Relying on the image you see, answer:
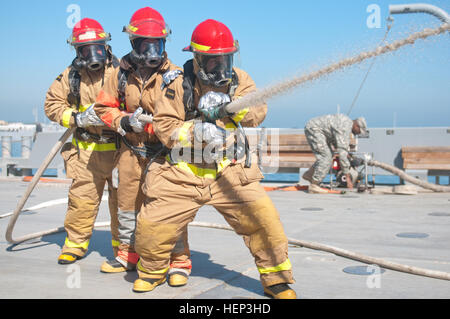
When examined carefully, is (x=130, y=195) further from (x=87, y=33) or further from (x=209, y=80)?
(x=87, y=33)

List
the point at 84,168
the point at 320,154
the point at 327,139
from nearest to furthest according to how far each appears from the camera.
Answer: the point at 84,168 < the point at 320,154 < the point at 327,139

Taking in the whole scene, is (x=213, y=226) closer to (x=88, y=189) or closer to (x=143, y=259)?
(x=88, y=189)

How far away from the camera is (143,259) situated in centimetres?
360

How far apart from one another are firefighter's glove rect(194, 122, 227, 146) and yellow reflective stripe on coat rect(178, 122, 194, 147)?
0.20 ft

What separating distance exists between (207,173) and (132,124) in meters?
0.65

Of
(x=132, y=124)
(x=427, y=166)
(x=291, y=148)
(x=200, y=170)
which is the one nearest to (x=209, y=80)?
(x=200, y=170)

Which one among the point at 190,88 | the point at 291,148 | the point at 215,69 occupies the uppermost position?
the point at 215,69

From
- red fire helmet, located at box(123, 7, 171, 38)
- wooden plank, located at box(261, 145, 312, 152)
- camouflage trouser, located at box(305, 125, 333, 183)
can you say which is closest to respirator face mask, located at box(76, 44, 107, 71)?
red fire helmet, located at box(123, 7, 171, 38)

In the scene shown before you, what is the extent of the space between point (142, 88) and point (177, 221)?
1.05 meters

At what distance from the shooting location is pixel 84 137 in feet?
15.1

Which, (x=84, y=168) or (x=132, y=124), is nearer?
(x=132, y=124)

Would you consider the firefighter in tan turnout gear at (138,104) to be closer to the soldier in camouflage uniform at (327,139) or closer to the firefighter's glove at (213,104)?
the firefighter's glove at (213,104)

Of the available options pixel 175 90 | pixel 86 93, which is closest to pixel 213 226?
pixel 86 93
